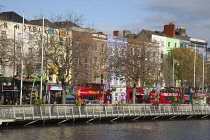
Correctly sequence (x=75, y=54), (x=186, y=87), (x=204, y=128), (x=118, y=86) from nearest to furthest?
(x=204, y=128)
(x=75, y=54)
(x=118, y=86)
(x=186, y=87)

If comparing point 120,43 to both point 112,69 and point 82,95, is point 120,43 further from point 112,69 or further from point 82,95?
point 82,95

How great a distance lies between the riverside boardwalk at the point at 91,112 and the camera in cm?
4559

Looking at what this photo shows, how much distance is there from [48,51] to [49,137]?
23.5 m

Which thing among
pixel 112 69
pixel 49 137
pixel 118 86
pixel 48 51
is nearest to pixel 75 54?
pixel 48 51

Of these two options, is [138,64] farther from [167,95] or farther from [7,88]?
[7,88]

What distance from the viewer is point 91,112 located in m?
53.2

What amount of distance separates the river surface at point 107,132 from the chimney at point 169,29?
5593 centimetres

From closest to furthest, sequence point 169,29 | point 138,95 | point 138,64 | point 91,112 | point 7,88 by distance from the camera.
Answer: point 91,112 → point 7,88 → point 138,64 → point 138,95 → point 169,29

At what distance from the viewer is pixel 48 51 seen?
61.6 metres

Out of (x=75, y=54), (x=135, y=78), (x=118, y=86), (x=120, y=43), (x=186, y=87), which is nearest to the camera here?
(x=75, y=54)

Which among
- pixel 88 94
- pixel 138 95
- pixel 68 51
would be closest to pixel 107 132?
pixel 68 51

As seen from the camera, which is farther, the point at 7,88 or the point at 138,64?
the point at 138,64

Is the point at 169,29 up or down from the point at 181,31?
down

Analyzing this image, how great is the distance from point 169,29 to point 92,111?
60.6m
